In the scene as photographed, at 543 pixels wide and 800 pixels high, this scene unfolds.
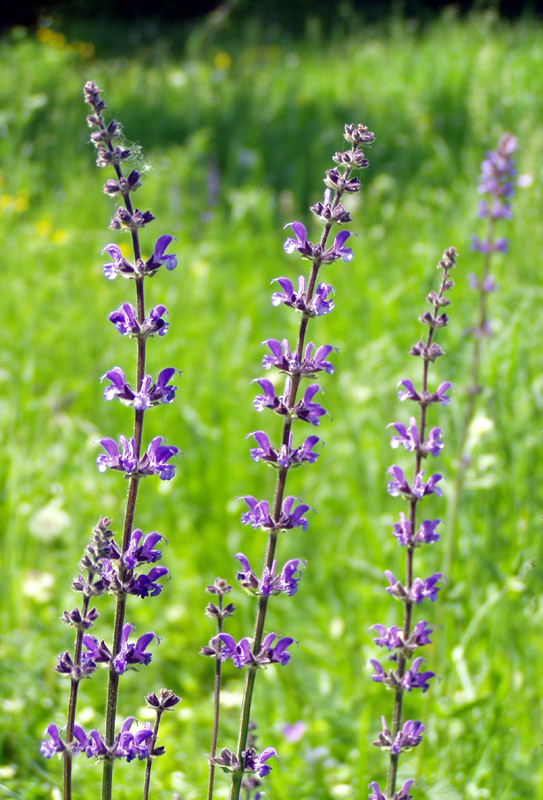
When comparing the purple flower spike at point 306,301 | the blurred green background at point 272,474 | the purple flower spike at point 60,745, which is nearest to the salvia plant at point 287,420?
the purple flower spike at point 306,301

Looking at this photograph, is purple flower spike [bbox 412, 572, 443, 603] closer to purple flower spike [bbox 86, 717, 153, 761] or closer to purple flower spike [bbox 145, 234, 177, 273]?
purple flower spike [bbox 86, 717, 153, 761]

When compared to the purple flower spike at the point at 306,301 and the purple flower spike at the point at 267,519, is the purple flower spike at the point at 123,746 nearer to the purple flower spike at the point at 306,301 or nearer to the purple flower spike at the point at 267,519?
the purple flower spike at the point at 267,519

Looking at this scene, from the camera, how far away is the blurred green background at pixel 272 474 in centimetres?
232

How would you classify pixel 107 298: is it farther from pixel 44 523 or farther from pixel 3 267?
pixel 44 523

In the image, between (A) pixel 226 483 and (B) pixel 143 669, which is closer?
(B) pixel 143 669

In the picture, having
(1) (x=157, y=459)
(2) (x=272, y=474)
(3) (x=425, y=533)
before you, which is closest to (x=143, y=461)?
(1) (x=157, y=459)

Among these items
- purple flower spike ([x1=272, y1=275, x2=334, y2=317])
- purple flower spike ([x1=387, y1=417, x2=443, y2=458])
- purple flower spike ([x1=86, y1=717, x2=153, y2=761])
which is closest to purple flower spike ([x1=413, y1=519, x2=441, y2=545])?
purple flower spike ([x1=387, y1=417, x2=443, y2=458])

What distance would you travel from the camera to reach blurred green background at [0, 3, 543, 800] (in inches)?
91.4

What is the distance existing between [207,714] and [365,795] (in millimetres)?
730

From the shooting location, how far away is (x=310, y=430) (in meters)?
4.04

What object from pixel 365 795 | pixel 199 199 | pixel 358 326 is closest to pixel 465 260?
pixel 358 326

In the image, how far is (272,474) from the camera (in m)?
3.61

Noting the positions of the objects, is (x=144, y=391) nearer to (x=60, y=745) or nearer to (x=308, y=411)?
(x=308, y=411)

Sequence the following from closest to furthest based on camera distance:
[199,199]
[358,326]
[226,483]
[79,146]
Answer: [226,483], [358,326], [199,199], [79,146]
